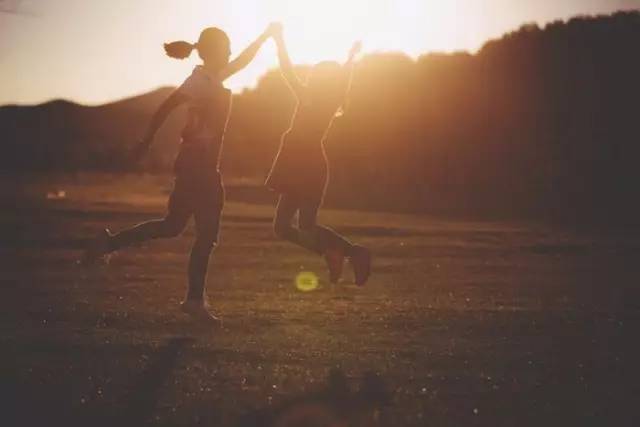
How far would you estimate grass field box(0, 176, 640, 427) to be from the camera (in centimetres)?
501

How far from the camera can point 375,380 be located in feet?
18.7

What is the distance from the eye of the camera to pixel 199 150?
7238mm

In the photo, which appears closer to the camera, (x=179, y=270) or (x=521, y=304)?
(x=521, y=304)

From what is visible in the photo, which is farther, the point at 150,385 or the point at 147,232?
the point at 147,232

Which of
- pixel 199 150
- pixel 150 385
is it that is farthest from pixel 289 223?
pixel 150 385

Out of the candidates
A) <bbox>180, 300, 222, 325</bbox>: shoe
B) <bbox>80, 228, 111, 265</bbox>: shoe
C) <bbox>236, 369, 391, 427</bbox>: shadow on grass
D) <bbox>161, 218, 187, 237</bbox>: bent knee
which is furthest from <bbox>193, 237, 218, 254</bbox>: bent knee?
<bbox>236, 369, 391, 427</bbox>: shadow on grass

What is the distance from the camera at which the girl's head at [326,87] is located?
7.57 metres

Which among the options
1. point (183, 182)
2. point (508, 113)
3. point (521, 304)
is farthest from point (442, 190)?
point (183, 182)

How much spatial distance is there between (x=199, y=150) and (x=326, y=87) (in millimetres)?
1084

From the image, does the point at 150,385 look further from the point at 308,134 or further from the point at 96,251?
the point at 308,134

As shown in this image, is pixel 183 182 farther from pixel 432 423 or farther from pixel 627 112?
pixel 627 112

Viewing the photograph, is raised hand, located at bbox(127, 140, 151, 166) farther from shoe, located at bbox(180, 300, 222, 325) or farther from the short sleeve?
shoe, located at bbox(180, 300, 222, 325)

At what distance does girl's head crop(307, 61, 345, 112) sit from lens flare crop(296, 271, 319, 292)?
3.25 meters

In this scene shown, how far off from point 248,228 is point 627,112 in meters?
17.7
